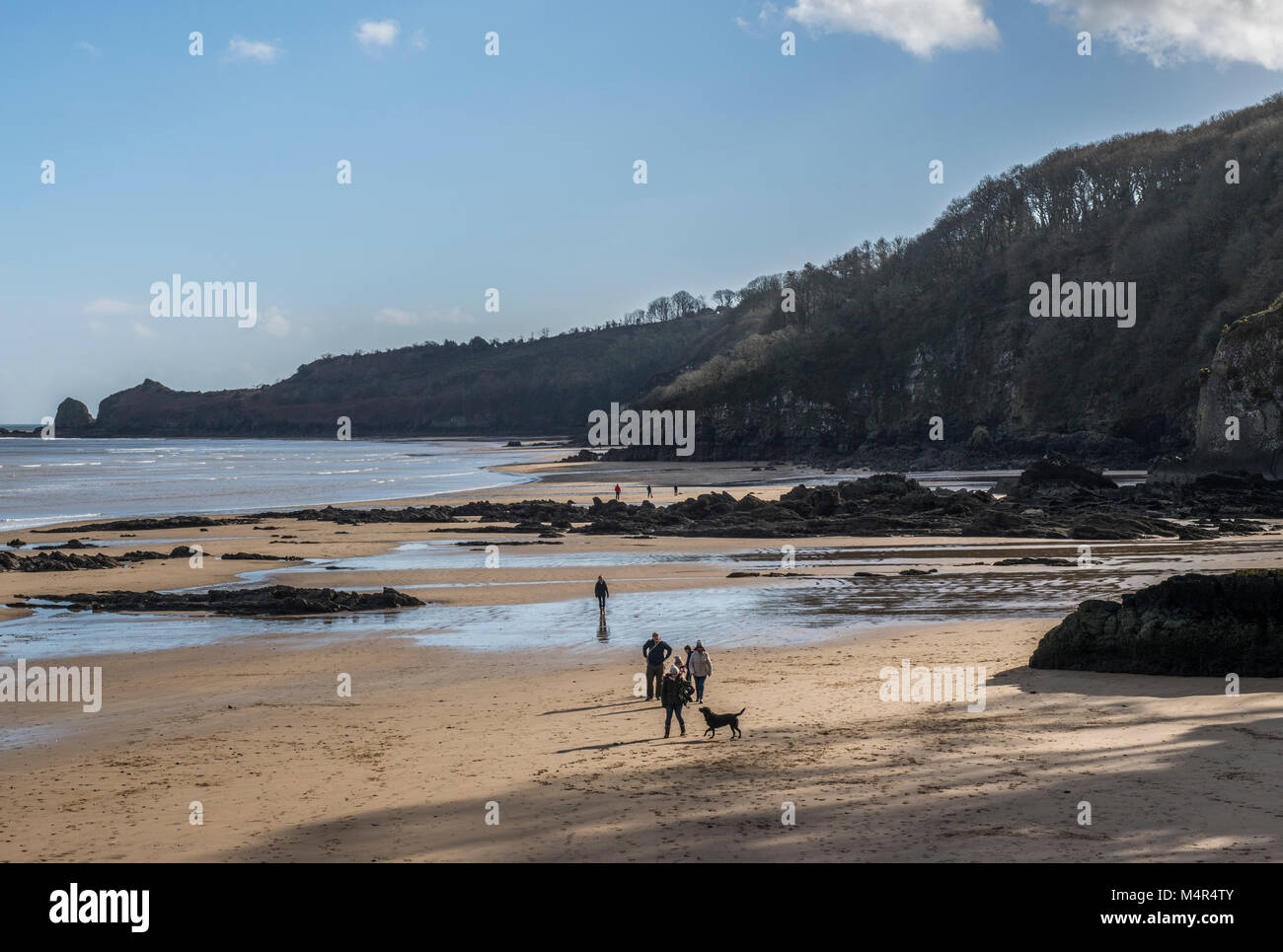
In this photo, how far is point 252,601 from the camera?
24.6m

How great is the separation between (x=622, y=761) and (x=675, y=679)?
1.50 meters

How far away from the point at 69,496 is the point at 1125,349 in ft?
259

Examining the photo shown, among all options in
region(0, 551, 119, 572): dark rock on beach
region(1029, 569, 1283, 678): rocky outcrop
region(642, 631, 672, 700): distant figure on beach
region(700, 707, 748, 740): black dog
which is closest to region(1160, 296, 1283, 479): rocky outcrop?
region(1029, 569, 1283, 678): rocky outcrop

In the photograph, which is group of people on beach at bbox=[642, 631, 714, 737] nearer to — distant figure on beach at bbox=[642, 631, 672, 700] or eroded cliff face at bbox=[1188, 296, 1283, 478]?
distant figure on beach at bbox=[642, 631, 672, 700]

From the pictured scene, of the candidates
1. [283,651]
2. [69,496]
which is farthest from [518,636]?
[69,496]

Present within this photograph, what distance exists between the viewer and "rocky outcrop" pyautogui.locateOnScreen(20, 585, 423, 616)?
24.2m

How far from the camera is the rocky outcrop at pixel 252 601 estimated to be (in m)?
24.2

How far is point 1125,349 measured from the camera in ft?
286

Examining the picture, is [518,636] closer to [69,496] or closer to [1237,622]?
[1237,622]

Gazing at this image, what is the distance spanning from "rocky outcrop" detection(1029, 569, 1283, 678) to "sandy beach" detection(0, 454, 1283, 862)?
41 centimetres

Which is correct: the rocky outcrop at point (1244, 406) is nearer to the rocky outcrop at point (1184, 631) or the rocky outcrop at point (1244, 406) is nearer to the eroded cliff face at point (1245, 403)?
the eroded cliff face at point (1245, 403)

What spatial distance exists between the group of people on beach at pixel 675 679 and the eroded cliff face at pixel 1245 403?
4614cm

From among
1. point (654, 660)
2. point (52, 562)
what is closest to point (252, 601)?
point (52, 562)

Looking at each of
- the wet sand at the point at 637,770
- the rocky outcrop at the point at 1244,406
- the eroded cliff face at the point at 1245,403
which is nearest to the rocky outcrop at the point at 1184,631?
the wet sand at the point at 637,770
